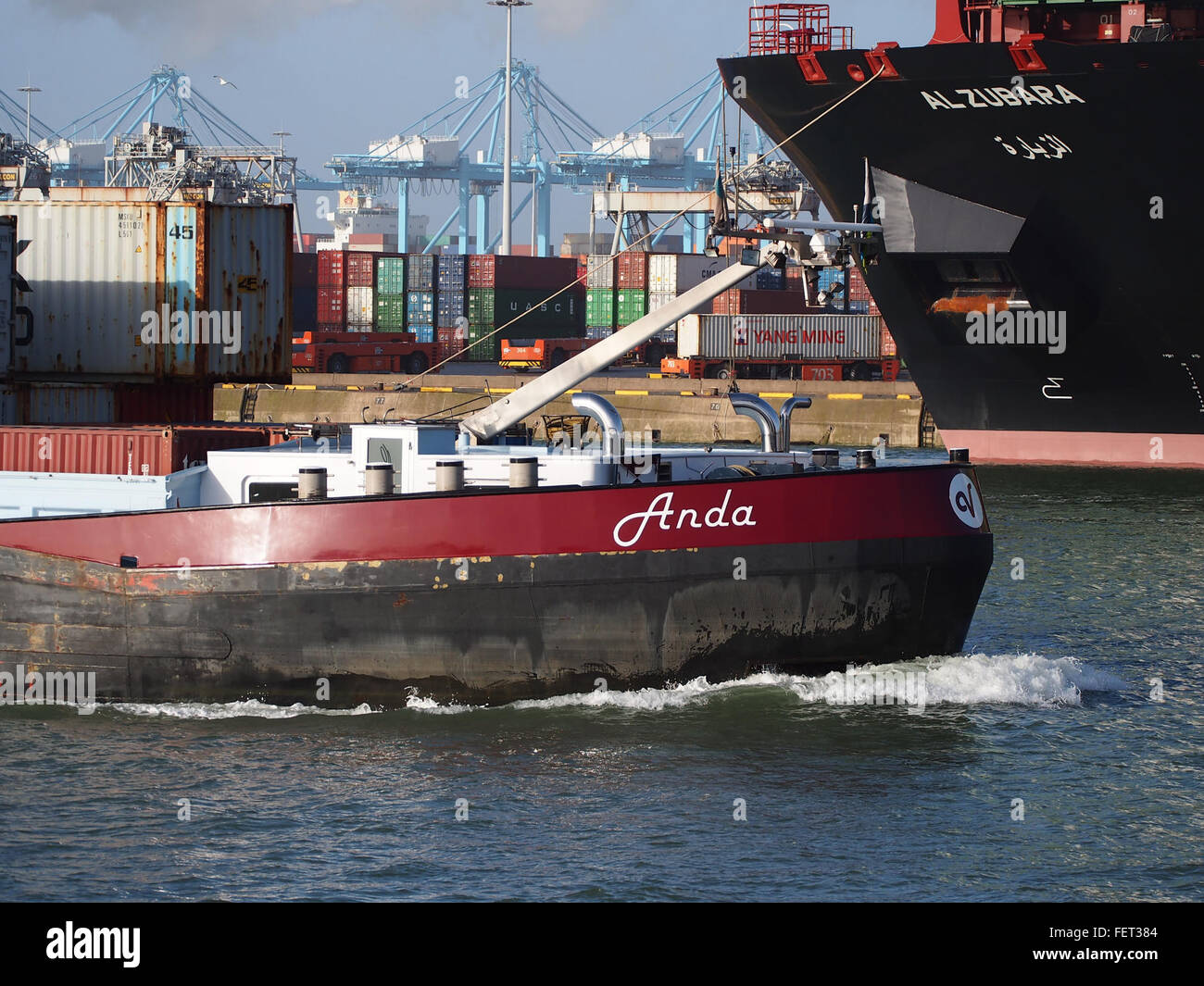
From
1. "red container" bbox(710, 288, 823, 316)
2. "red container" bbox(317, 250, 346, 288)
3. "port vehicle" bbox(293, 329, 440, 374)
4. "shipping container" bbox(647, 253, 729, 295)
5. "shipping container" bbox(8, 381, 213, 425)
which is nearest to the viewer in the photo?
"shipping container" bbox(8, 381, 213, 425)

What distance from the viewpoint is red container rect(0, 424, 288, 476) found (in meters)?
20.2

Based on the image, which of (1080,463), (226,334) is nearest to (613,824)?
(226,334)

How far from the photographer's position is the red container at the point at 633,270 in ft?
264

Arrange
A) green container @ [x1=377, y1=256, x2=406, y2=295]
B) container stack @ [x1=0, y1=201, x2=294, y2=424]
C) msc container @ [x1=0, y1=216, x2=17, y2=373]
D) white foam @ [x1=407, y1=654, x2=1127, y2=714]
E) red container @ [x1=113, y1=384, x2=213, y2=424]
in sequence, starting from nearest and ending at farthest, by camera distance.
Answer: white foam @ [x1=407, y1=654, x2=1127, y2=714] → msc container @ [x1=0, y1=216, x2=17, y2=373] → container stack @ [x1=0, y1=201, x2=294, y2=424] → red container @ [x1=113, y1=384, x2=213, y2=424] → green container @ [x1=377, y1=256, x2=406, y2=295]

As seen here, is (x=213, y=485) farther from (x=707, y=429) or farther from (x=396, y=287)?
(x=396, y=287)

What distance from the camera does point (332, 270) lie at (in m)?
85.8

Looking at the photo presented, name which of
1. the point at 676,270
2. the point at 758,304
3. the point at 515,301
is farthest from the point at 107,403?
the point at 515,301

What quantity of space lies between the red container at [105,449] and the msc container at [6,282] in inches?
167

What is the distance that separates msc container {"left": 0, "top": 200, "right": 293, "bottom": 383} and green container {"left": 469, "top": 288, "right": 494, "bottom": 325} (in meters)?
57.4

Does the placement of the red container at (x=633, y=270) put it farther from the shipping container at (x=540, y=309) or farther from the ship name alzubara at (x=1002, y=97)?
the ship name alzubara at (x=1002, y=97)

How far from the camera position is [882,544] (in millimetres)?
18125

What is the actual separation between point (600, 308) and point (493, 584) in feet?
215

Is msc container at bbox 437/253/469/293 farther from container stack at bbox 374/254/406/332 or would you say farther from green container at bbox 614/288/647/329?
green container at bbox 614/288/647/329

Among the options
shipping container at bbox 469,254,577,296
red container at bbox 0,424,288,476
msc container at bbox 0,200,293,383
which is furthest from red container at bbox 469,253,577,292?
red container at bbox 0,424,288,476
